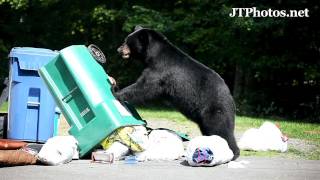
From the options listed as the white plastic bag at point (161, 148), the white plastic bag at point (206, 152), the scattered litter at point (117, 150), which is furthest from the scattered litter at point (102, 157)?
the white plastic bag at point (206, 152)

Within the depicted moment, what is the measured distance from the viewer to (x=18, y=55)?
301 inches

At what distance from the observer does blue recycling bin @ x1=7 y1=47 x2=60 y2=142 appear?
7.65 metres

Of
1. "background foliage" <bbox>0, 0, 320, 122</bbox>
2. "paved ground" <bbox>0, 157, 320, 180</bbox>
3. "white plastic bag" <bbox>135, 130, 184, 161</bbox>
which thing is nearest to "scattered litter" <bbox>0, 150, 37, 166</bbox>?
"paved ground" <bbox>0, 157, 320, 180</bbox>

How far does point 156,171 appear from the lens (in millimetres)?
6000

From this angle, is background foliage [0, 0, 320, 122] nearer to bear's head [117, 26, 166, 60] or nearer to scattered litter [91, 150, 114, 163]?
bear's head [117, 26, 166, 60]

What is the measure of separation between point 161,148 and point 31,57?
7.09 ft

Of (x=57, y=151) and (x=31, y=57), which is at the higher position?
(x=31, y=57)

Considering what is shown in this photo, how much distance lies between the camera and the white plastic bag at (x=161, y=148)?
6.78m

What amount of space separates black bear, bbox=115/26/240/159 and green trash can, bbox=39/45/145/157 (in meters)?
0.29

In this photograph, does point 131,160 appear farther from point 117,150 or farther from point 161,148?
point 161,148

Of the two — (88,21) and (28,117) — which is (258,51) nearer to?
(88,21)

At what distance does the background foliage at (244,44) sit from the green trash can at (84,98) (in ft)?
36.2

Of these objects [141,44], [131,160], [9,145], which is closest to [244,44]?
[141,44]

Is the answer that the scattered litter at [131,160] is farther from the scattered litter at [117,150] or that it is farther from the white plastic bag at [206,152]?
the white plastic bag at [206,152]
